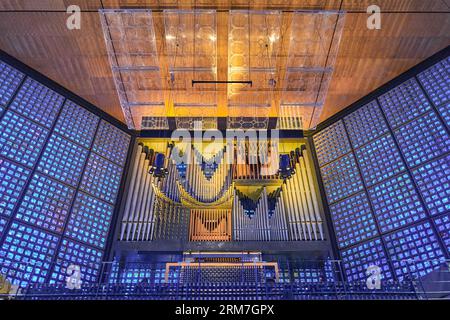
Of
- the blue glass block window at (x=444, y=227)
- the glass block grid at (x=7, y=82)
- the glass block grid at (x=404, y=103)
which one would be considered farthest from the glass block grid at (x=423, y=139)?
the glass block grid at (x=7, y=82)

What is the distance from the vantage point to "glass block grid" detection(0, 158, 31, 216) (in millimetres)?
7715

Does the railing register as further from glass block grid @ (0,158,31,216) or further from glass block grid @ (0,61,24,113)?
glass block grid @ (0,61,24,113)

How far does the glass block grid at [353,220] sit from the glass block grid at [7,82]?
862cm

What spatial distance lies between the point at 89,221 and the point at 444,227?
805cm

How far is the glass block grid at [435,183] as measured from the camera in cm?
790

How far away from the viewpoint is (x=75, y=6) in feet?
27.3

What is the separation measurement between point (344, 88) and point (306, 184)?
9.75ft

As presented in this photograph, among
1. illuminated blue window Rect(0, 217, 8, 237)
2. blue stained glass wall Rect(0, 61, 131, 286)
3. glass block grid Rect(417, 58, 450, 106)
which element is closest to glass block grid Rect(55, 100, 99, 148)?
blue stained glass wall Rect(0, 61, 131, 286)

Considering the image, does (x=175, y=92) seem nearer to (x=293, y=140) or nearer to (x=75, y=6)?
(x=75, y=6)

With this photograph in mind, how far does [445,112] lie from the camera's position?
863 cm

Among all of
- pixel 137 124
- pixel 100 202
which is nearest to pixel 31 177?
pixel 100 202

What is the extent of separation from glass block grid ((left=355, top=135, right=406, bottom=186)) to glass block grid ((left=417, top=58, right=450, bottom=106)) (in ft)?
4.67

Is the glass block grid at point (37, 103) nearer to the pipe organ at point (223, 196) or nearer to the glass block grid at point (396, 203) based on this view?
the pipe organ at point (223, 196)

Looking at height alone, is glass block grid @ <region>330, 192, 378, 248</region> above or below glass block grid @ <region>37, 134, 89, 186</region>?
below
